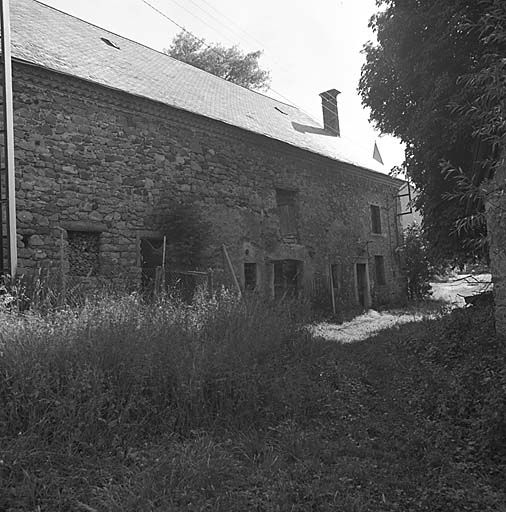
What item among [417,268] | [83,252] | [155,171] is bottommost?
[417,268]

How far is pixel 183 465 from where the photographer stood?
349cm

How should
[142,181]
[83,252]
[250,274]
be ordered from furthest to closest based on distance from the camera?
[250,274] < [142,181] < [83,252]

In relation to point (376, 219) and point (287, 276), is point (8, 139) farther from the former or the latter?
point (376, 219)

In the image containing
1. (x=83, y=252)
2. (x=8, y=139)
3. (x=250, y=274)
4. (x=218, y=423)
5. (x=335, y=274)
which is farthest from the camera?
(x=335, y=274)

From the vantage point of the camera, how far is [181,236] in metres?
10.8

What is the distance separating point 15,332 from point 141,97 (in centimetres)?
732

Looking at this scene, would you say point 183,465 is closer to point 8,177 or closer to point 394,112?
point 8,177

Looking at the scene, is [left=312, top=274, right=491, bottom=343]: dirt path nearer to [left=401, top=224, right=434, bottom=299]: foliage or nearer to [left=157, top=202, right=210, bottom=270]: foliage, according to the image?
[left=401, top=224, right=434, bottom=299]: foliage

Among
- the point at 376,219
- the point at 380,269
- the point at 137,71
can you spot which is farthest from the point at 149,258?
the point at 376,219

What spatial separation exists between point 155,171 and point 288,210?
5.16 m

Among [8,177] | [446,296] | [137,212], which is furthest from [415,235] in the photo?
[8,177]

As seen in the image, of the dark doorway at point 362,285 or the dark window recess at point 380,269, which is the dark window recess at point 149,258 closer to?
the dark doorway at point 362,285

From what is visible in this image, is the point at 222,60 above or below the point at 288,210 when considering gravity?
above

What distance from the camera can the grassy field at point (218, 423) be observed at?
10.8ft
